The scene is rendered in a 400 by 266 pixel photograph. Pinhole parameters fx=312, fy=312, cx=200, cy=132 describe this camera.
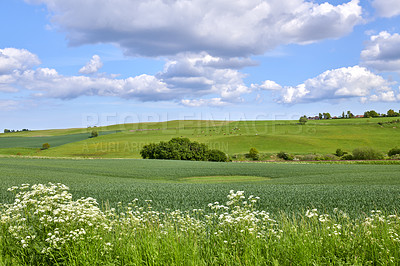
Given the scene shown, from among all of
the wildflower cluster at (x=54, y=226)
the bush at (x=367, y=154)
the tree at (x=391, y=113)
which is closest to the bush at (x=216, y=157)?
the bush at (x=367, y=154)

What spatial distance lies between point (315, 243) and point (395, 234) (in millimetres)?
1854

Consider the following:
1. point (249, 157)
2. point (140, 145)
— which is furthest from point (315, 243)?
point (140, 145)

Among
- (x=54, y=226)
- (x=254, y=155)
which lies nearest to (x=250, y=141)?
(x=254, y=155)

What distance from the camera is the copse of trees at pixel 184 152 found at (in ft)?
226

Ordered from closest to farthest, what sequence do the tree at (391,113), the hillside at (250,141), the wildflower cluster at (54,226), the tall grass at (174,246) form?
1. the tall grass at (174,246)
2. the wildflower cluster at (54,226)
3. the hillside at (250,141)
4. the tree at (391,113)

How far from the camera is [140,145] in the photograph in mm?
92125

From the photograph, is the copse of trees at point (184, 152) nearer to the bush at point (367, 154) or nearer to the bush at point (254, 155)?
the bush at point (254, 155)

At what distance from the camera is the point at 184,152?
2712 inches

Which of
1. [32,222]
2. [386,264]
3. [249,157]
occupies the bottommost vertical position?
[249,157]

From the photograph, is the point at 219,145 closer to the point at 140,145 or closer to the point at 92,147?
the point at 140,145

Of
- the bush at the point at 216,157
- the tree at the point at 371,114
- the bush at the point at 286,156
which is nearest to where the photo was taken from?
the bush at the point at 216,157

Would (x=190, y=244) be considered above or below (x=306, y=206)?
above

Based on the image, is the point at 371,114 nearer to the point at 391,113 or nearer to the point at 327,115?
the point at 391,113

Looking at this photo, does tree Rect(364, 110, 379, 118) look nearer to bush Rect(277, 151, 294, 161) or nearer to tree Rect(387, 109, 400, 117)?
tree Rect(387, 109, 400, 117)
